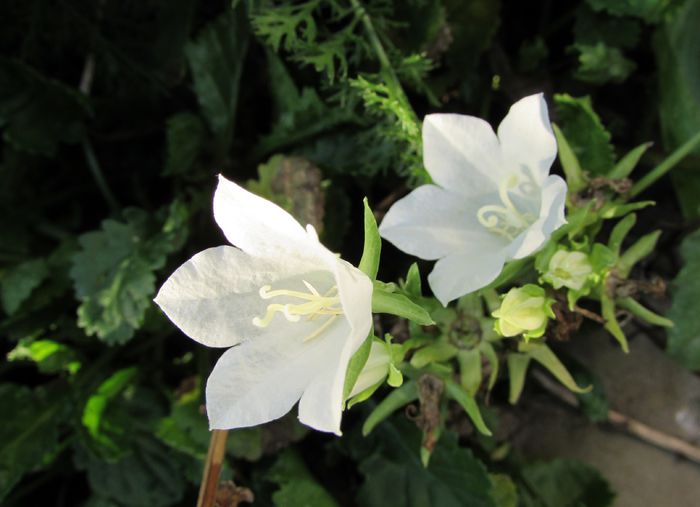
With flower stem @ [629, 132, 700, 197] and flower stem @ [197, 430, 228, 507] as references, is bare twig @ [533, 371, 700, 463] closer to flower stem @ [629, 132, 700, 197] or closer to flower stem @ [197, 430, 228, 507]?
flower stem @ [629, 132, 700, 197]

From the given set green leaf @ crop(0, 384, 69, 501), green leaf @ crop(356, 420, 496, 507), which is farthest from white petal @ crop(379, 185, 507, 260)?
green leaf @ crop(0, 384, 69, 501)

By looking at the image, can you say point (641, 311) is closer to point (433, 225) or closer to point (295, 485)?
point (433, 225)

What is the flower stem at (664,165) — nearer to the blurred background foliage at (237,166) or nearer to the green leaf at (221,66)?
the blurred background foliage at (237,166)

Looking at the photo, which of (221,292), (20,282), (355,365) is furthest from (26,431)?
(355,365)

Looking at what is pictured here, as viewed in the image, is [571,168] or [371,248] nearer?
[371,248]

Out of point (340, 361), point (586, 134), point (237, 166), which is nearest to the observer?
point (340, 361)

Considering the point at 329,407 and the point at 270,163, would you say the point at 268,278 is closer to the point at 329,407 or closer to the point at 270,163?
the point at 329,407
